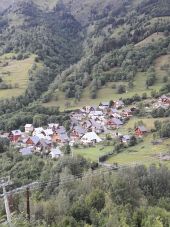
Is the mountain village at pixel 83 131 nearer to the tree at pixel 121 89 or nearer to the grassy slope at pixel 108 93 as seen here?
the grassy slope at pixel 108 93

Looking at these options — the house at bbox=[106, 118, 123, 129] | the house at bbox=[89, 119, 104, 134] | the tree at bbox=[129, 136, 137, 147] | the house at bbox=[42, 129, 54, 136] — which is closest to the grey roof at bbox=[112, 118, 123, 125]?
the house at bbox=[106, 118, 123, 129]

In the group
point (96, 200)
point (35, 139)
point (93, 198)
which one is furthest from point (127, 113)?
point (96, 200)

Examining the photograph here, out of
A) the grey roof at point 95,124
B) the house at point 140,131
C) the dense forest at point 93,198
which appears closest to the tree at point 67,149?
the house at point 140,131

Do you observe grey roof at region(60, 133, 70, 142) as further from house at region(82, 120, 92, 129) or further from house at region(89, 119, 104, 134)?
house at region(82, 120, 92, 129)

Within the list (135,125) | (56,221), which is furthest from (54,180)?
(135,125)

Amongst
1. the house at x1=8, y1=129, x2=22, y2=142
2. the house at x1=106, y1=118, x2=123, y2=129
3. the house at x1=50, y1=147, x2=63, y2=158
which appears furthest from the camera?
the house at x1=106, y1=118, x2=123, y2=129

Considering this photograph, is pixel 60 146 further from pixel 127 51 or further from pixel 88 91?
pixel 127 51
